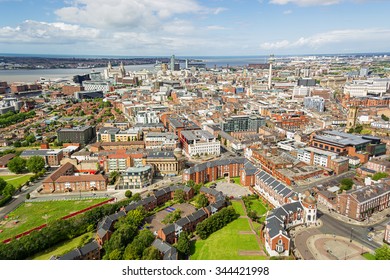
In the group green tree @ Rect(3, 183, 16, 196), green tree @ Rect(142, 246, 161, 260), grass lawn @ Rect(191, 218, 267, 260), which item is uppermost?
green tree @ Rect(142, 246, 161, 260)

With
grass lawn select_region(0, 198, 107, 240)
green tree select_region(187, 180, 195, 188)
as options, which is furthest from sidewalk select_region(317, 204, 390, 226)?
grass lawn select_region(0, 198, 107, 240)

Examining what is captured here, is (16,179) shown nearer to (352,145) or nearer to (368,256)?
(368,256)

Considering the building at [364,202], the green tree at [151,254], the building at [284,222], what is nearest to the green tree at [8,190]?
the green tree at [151,254]

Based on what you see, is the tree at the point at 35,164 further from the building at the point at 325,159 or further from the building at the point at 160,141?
the building at the point at 325,159

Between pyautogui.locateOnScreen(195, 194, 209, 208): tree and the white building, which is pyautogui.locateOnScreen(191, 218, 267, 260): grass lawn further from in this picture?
the white building

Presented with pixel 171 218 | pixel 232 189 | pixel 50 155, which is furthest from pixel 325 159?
pixel 50 155
